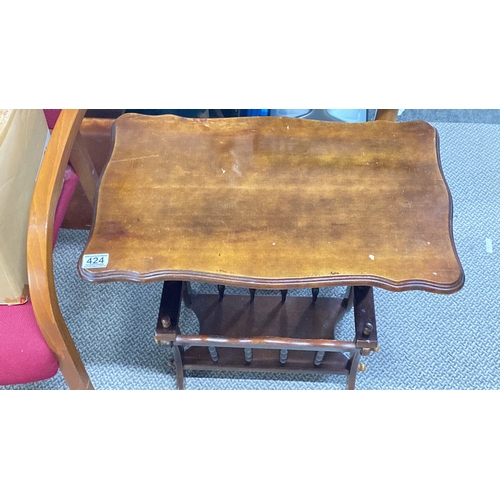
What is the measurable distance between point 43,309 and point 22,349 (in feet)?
0.28

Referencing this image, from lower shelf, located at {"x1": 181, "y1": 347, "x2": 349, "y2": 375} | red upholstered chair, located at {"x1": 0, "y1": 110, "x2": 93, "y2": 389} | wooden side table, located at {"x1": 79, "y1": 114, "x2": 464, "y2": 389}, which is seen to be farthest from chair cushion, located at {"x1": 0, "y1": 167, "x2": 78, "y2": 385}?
lower shelf, located at {"x1": 181, "y1": 347, "x2": 349, "y2": 375}

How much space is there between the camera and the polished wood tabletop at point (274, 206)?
32.0 inches

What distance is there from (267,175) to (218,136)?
5.3 inches

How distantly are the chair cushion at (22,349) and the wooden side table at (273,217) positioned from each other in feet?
0.47

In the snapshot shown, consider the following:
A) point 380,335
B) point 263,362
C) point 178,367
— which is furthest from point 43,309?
point 380,335

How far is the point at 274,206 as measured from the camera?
2.89ft

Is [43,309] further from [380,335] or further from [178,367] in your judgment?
[380,335]

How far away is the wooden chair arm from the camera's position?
31.1 inches

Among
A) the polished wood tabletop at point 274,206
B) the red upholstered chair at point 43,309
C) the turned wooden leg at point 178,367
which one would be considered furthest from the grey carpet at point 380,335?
the polished wood tabletop at point 274,206

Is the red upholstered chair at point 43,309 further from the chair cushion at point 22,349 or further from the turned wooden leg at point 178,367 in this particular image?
the turned wooden leg at point 178,367

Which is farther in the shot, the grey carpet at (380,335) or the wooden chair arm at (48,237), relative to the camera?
the grey carpet at (380,335)

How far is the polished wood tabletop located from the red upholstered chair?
0.23 ft

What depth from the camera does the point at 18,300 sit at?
34.6 inches

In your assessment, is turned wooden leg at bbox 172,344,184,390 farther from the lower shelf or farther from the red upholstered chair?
the red upholstered chair
